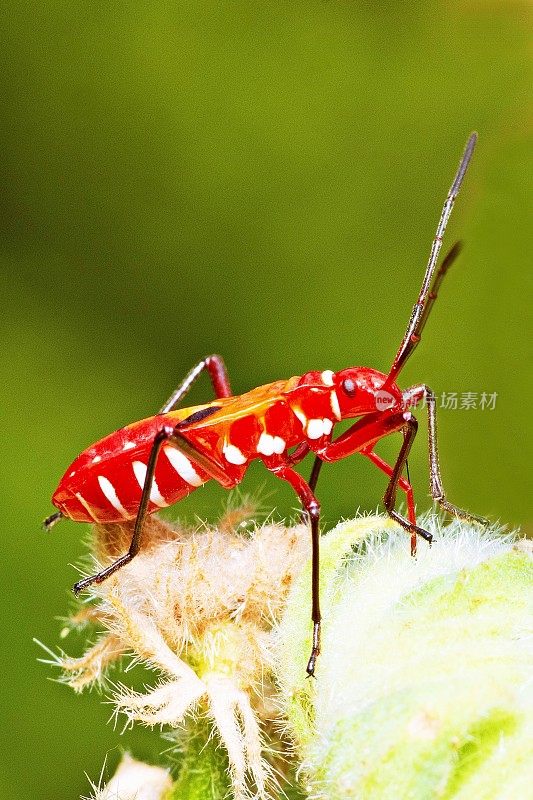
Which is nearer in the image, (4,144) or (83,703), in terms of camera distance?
(83,703)

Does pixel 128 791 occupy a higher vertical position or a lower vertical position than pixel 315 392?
lower

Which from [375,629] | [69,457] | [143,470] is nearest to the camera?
[375,629]

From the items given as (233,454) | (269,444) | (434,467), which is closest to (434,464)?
(434,467)

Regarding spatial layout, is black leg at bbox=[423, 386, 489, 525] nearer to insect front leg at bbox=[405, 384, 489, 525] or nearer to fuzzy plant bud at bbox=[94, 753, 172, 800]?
insect front leg at bbox=[405, 384, 489, 525]

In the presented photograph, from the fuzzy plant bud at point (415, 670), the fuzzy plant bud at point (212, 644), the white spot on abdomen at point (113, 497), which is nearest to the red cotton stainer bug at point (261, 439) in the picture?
the white spot on abdomen at point (113, 497)

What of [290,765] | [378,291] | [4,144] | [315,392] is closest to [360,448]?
[315,392]

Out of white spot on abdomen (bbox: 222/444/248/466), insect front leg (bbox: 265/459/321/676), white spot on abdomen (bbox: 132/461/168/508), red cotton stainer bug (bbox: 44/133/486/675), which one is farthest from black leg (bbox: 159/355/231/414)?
insect front leg (bbox: 265/459/321/676)

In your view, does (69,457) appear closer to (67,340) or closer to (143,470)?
(67,340)

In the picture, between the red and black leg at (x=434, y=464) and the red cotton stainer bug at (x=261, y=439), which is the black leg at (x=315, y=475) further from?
the red and black leg at (x=434, y=464)
